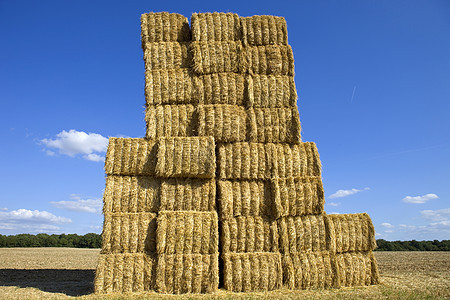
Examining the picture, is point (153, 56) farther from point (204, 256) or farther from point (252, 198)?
point (204, 256)

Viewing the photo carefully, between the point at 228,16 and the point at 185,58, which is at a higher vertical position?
the point at 228,16

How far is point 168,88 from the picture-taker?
10.0 metres

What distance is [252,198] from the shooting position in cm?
927

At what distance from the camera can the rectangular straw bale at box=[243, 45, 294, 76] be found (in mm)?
10320

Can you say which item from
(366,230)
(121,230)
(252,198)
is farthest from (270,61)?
(121,230)

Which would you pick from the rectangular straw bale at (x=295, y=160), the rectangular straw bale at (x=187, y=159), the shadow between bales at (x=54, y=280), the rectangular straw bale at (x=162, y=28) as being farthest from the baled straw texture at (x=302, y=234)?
the rectangular straw bale at (x=162, y=28)

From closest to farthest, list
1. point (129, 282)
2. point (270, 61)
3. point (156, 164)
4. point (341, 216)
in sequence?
point (129, 282)
point (156, 164)
point (341, 216)
point (270, 61)

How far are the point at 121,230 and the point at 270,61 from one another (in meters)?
6.23

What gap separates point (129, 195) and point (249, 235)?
3.24 metres

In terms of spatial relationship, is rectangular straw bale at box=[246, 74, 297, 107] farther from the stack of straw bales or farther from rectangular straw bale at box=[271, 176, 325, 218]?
rectangular straw bale at box=[271, 176, 325, 218]

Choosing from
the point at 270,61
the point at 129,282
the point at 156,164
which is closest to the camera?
the point at 129,282

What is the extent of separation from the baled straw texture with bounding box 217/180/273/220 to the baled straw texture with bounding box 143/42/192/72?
12.2 feet

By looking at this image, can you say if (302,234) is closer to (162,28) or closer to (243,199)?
(243,199)

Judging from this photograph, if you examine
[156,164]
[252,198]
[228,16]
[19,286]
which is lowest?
[19,286]
